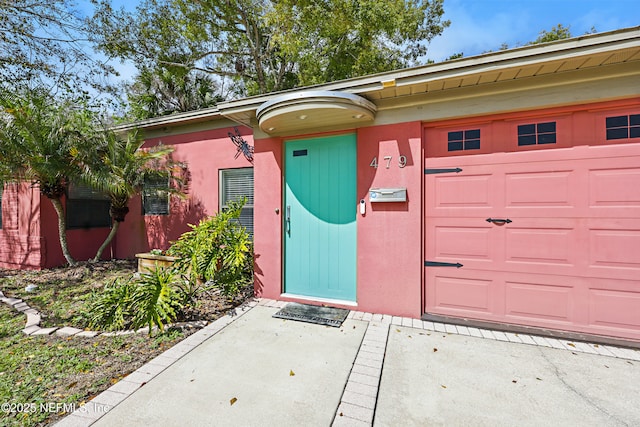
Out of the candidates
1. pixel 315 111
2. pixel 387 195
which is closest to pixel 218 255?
pixel 315 111

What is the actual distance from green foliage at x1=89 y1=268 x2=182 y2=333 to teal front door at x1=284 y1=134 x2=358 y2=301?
1.59 meters

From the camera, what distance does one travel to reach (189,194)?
5.95m

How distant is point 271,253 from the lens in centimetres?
411

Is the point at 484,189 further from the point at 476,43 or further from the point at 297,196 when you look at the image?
the point at 476,43

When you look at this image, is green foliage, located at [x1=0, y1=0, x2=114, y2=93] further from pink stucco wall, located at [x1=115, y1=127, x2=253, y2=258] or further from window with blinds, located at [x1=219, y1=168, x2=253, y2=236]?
window with blinds, located at [x1=219, y1=168, x2=253, y2=236]

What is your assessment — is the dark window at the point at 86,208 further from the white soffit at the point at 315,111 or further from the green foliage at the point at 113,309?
Result: the white soffit at the point at 315,111

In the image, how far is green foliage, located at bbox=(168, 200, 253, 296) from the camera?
3.96 m

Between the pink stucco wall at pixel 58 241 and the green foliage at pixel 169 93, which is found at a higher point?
the green foliage at pixel 169 93

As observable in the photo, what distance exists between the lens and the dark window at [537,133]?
9.79ft

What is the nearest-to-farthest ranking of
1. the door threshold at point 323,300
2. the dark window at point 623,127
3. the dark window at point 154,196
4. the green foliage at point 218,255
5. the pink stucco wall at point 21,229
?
the dark window at point 623,127
the door threshold at point 323,300
the green foliage at point 218,255
the pink stucco wall at point 21,229
the dark window at point 154,196

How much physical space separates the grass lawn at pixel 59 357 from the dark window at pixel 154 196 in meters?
2.36

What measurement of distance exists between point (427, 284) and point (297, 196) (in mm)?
2138

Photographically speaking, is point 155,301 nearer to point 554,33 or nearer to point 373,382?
point 373,382

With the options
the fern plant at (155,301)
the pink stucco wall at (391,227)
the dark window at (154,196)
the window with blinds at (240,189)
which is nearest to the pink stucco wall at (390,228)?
the pink stucco wall at (391,227)
